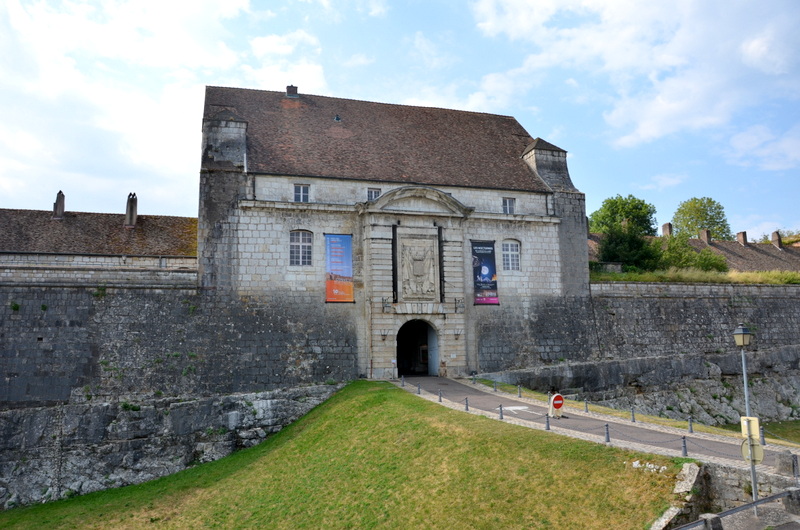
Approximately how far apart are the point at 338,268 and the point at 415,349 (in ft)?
19.7

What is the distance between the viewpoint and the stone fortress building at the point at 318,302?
74.6 feet

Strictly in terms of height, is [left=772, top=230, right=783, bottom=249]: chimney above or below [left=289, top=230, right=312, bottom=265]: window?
above

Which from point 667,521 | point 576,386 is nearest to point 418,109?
point 576,386

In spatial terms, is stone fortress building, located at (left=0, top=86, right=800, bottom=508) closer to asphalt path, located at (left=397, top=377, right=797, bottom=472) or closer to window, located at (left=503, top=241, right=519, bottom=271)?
window, located at (left=503, top=241, right=519, bottom=271)

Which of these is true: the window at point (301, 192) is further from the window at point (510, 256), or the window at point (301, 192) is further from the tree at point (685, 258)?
the tree at point (685, 258)

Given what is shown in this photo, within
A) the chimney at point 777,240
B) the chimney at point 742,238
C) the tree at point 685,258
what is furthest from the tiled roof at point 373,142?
the chimney at point 777,240

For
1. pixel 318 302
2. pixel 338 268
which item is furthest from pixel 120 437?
pixel 338 268

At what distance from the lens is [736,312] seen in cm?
3250

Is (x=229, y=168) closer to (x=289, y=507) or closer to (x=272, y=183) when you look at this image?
(x=272, y=183)

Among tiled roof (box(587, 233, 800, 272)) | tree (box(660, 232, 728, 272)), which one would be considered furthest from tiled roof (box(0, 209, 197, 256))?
tiled roof (box(587, 233, 800, 272))

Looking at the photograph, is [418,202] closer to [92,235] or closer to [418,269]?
[418,269]

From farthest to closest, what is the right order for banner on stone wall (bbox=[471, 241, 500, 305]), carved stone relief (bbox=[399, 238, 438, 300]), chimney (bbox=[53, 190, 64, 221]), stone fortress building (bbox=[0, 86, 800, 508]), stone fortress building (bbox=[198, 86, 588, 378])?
chimney (bbox=[53, 190, 64, 221]), banner on stone wall (bbox=[471, 241, 500, 305]), carved stone relief (bbox=[399, 238, 438, 300]), stone fortress building (bbox=[198, 86, 588, 378]), stone fortress building (bbox=[0, 86, 800, 508])

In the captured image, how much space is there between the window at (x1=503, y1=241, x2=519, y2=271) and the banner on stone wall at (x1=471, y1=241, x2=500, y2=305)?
29.7 inches

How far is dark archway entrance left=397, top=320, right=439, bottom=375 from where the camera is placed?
94.1 feet
